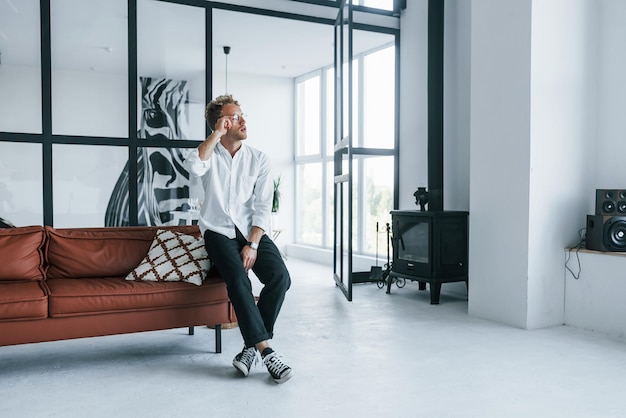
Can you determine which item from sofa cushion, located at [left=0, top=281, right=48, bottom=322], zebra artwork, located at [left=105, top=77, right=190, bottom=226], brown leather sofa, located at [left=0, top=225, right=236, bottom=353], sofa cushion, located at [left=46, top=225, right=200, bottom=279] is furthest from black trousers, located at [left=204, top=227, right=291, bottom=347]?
zebra artwork, located at [left=105, top=77, right=190, bottom=226]

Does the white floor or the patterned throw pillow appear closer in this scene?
the white floor

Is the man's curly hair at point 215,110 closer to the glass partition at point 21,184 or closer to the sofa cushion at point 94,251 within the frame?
the sofa cushion at point 94,251

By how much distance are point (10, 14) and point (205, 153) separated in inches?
108

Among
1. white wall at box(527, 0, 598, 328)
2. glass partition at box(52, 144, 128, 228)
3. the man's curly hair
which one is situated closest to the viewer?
the man's curly hair

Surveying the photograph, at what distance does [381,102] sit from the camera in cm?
Answer: 609

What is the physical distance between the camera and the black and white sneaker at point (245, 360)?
8.94 feet

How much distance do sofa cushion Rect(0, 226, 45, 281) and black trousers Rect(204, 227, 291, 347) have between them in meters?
0.94

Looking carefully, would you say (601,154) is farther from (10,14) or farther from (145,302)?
(10,14)

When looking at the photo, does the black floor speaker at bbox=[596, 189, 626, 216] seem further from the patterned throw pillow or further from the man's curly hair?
the patterned throw pillow

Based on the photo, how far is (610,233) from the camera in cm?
366

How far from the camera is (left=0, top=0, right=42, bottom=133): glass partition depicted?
4.49 m

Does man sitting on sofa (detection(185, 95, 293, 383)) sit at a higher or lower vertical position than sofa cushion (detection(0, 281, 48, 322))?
higher

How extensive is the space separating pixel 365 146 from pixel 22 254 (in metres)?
3.81

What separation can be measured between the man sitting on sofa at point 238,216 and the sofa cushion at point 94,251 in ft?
1.67
